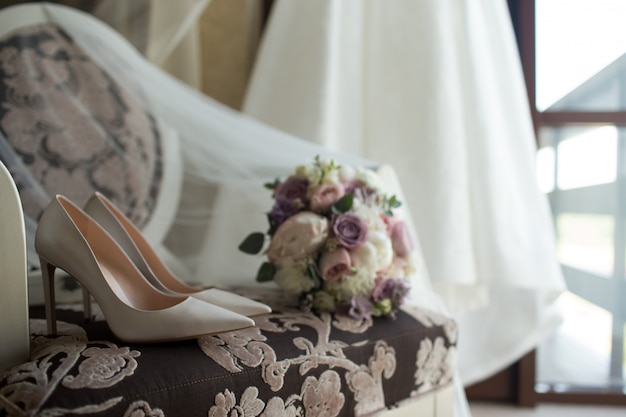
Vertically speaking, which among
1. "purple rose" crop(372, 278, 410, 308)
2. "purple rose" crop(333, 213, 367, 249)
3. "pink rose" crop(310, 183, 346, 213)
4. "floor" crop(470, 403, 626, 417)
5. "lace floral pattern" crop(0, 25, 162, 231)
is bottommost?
"floor" crop(470, 403, 626, 417)

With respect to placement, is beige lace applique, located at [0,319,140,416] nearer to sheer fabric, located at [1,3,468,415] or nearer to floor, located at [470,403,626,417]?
sheer fabric, located at [1,3,468,415]

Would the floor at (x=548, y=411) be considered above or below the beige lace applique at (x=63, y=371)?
below

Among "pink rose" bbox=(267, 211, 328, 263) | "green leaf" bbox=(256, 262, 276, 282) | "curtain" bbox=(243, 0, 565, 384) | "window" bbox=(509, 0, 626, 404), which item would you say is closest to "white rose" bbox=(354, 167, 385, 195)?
"pink rose" bbox=(267, 211, 328, 263)

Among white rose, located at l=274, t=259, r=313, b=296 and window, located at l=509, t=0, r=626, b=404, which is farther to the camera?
window, located at l=509, t=0, r=626, b=404

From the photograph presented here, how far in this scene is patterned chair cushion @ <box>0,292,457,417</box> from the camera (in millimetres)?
595

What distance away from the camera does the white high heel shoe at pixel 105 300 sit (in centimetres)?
71

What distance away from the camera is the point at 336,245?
0.96 metres

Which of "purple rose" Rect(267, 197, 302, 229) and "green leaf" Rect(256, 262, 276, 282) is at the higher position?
"purple rose" Rect(267, 197, 302, 229)

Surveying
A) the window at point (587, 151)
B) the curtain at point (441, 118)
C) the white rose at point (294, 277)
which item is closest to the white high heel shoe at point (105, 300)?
the white rose at point (294, 277)

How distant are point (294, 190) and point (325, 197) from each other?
7 cm

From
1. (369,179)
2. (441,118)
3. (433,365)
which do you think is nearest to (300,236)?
(369,179)

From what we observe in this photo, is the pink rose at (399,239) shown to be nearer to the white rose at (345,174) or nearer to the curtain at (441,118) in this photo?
the white rose at (345,174)

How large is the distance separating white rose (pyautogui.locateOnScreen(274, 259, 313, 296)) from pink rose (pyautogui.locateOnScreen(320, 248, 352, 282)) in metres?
0.03

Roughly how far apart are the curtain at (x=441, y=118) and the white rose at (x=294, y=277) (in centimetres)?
61
